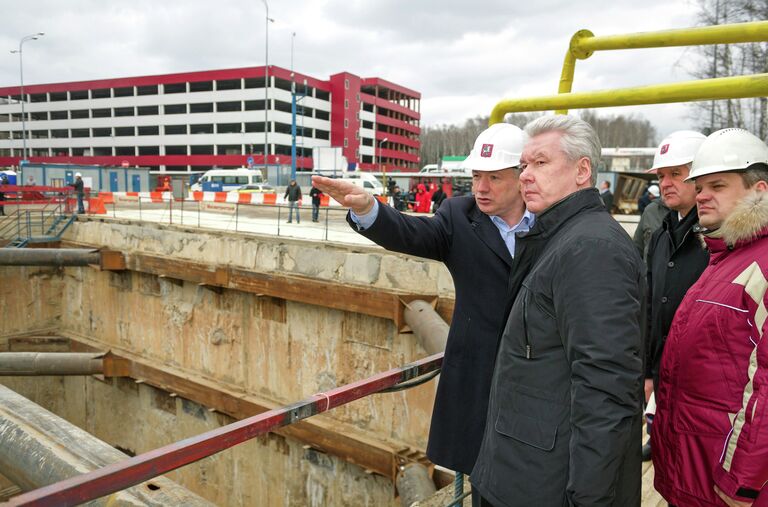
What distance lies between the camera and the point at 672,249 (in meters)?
3.31

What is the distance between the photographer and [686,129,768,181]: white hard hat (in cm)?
229

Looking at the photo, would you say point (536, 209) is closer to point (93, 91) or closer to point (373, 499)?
point (373, 499)

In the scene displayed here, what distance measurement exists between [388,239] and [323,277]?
270 inches

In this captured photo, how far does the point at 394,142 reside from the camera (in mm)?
81688

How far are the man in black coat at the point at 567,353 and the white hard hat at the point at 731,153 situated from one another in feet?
2.40

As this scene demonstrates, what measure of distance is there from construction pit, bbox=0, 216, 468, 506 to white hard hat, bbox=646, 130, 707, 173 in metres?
4.41

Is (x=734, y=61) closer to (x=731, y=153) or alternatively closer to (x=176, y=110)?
(x=731, y=153)

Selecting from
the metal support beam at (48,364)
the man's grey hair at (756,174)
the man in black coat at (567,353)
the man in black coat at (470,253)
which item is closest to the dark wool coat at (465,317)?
the man in black coat at (470,253)

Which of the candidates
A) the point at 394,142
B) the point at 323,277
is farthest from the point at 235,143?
the point at 323,277

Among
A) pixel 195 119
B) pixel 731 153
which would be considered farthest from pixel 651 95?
pixel 195 119

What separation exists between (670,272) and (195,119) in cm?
6675

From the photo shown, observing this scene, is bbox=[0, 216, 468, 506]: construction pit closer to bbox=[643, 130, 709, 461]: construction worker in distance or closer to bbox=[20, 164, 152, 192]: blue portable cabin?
bbox=[643, 130, 709, 461]: construction worker in distance

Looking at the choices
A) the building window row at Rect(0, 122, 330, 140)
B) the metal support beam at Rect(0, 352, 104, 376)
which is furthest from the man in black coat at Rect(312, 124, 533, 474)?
the building window row at Rect(0, 122, 330, 140)

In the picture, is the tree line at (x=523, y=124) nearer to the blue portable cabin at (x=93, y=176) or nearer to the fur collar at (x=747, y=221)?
the blue portable cabin at (x=93, y=176)
